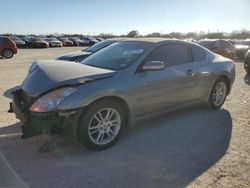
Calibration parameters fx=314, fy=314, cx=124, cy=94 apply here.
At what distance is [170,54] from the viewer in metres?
5.59

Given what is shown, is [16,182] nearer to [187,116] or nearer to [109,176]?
[109,176]

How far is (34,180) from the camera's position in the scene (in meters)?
3.64

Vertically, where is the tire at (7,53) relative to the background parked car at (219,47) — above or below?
below

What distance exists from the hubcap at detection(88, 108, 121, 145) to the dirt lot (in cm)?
19

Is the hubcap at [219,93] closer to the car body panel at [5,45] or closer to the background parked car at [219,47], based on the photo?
the background parked car at [219,47]

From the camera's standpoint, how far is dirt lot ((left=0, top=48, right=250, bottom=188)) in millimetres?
3699

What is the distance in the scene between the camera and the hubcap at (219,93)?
670 centimetres

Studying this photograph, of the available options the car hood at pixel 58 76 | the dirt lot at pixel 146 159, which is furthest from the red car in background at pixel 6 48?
the car hood at pixel 58 76

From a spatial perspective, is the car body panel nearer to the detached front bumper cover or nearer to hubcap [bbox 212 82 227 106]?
hubcap [bbox 212 82 227 106]

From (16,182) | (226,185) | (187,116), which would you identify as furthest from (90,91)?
(187,116)

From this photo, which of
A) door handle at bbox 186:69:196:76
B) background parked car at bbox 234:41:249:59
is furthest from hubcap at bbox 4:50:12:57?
door handle at bbox 186:69:196:76

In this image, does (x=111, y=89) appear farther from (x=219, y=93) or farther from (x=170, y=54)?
(x=219, y=93)

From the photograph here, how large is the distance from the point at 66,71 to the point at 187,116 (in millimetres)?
2777

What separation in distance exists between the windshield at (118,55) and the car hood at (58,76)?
351 millimetres
